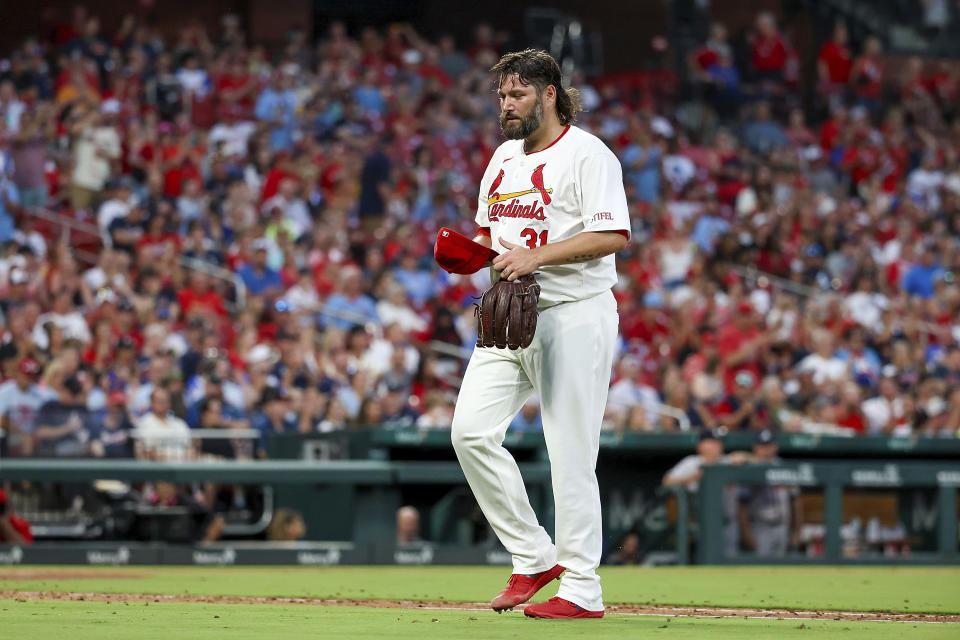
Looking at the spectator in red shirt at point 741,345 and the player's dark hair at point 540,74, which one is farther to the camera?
the spectator in red shirt at point 741,345

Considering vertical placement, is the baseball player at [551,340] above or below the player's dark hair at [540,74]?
below

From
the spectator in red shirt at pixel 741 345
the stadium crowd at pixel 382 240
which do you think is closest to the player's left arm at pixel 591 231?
the stadium crowd at pixel 382 240

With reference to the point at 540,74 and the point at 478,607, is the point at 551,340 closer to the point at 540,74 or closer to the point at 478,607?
the point at 540,74

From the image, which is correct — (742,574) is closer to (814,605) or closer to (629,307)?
(814,605)

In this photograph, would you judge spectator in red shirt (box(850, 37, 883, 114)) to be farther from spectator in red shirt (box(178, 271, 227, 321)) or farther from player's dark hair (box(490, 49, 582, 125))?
player's dark hair (box(490, 49, 582, 125))

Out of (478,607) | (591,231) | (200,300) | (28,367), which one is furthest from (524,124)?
(200,300)

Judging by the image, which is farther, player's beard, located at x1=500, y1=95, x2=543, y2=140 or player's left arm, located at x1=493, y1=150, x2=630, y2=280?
player's beard, located at x1=500, y1=95, x2=543, y2=140

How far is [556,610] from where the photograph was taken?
5961 millimetres

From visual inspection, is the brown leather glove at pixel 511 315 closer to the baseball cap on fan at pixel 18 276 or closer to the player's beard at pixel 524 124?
the player's beard at pixel 524 124

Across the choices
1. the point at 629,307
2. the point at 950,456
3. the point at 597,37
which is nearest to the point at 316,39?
the point at 597,37

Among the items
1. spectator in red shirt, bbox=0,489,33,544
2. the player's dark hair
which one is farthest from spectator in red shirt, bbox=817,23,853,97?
the player's dark hair

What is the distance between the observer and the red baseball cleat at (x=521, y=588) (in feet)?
20.2

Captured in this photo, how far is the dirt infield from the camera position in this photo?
6.69 m

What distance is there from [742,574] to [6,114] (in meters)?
10.5
